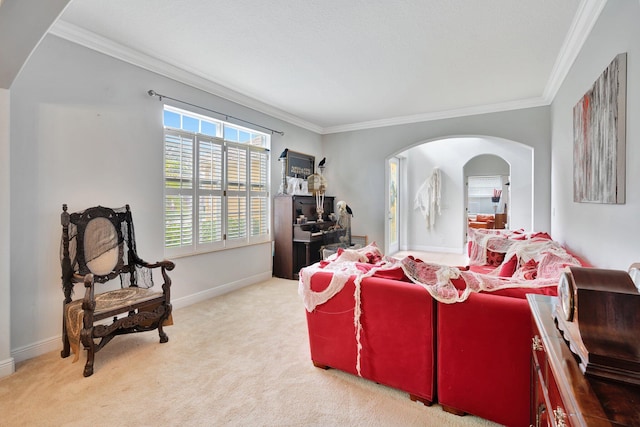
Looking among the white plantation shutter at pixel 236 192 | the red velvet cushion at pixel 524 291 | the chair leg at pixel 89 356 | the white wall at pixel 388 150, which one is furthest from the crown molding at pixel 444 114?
the chair leg at pixel 89 356

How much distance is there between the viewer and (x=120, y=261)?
2.77 metres

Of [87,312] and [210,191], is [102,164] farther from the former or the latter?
[87,312]

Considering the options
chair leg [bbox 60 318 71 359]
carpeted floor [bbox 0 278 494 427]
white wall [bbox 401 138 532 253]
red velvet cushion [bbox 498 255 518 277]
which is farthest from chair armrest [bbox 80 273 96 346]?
white wall [bbox 401 138 532 253]

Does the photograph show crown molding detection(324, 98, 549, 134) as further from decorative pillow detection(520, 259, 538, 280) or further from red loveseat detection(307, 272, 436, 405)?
red loveseat detection(307, 272, 436, 405)

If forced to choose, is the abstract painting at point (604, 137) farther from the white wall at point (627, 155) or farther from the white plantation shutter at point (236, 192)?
the white plantation shutter at point (236, 192)

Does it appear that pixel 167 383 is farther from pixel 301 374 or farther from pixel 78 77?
pixel 78 77

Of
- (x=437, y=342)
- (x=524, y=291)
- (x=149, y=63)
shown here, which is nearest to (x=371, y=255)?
(x=437, y=342)

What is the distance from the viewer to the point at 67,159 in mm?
2578

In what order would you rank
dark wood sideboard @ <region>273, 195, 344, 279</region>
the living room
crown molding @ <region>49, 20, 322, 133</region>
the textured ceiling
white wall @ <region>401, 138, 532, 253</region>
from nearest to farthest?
1. the living room
2. the textured ceiling
3. crown molding @ <region>49, 20, 322, 133</region>
4. dark wood sideboard @ <region>273, 195, 344, 279</region>
5. white wall @ <region>401, 138, 532, 253</region>

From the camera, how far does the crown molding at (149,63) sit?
2562 millimetres

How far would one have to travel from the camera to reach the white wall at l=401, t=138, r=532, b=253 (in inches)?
249

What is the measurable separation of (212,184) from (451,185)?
5642 mm

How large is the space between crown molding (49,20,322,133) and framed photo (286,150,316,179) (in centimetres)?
78

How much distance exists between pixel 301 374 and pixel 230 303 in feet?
5.81
